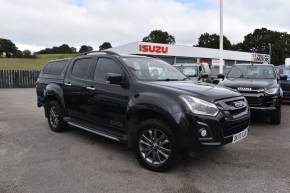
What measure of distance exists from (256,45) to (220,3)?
77674mm

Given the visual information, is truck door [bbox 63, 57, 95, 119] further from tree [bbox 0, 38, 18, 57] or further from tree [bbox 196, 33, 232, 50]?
tree [bbox 196, 33, 232, 50]

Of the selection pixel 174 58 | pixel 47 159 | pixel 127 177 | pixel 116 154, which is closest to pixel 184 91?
pixel 127 177

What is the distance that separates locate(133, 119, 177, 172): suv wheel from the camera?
3948 millimetres

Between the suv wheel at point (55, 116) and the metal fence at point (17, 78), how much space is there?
16730 mm

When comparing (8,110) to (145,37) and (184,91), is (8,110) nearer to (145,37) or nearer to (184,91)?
(184,91)

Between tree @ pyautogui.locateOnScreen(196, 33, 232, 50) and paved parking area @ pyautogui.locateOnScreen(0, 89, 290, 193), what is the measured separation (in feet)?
257

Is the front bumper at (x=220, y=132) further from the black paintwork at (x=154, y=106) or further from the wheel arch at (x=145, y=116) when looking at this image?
the wheel arch at (x=145, y=116)

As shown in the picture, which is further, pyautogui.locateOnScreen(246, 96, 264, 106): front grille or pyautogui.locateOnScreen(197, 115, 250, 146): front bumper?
pyautogui.locateOnScreen(246, 96, 264, 106): front grille

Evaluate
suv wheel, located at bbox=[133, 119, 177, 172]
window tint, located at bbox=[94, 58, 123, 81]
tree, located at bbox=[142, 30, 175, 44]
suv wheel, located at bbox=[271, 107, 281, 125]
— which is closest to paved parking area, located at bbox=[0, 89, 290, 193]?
suv wheel, located at bbox=[133, 119, 177, 172]

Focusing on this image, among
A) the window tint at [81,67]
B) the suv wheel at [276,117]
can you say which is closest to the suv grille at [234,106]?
the window tint at [81,67]

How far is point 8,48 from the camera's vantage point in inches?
2638

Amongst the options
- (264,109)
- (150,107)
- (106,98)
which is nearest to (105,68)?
(106,98)

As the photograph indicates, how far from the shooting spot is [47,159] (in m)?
4.73

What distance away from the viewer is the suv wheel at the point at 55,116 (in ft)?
21.1
